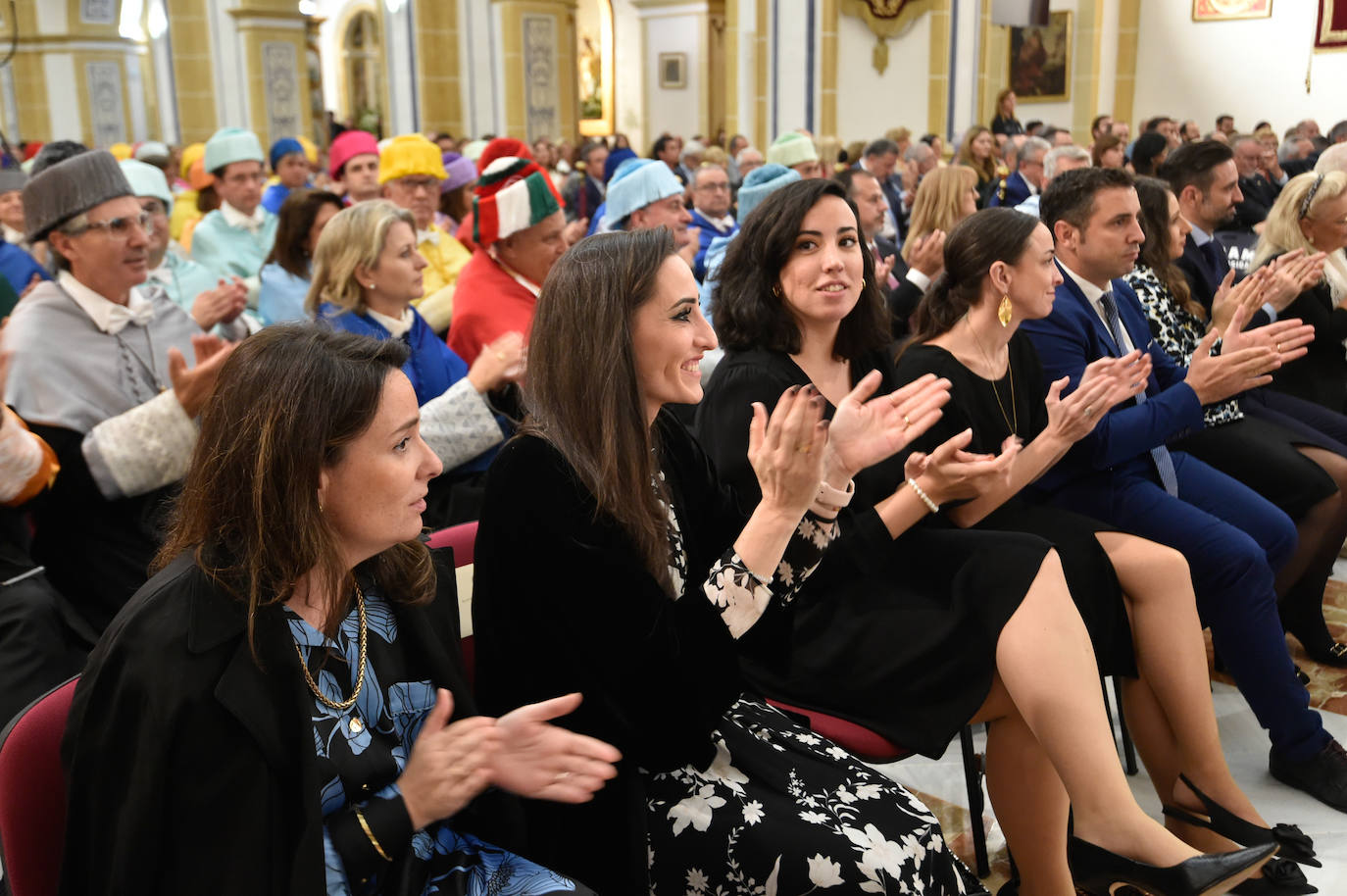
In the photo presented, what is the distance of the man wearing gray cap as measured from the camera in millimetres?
2406

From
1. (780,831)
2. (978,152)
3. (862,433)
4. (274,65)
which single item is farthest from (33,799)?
(274,65)

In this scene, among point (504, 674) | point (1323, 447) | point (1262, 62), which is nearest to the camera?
point (504, 674)

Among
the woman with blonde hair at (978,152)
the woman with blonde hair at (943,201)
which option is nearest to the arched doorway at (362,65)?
the woman with blonde hair at (978,152)

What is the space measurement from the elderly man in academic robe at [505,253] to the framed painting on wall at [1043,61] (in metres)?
13.7

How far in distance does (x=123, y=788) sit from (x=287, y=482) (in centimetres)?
37

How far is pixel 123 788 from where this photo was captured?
49.7 inches

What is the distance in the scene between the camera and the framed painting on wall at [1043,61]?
15.5m

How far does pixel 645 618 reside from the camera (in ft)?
5.49

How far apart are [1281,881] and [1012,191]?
611cm

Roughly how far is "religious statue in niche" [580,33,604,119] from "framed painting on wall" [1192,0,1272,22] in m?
10.1

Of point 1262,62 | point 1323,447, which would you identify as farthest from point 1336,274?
point 1262,62

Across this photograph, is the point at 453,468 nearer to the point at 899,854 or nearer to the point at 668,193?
the point at 899,854

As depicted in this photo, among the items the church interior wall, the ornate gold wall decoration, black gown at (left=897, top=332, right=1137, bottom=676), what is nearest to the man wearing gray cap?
black gown at (left=897, top=332, right=1137, bottom=676)

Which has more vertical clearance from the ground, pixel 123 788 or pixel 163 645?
pixel 163 645
